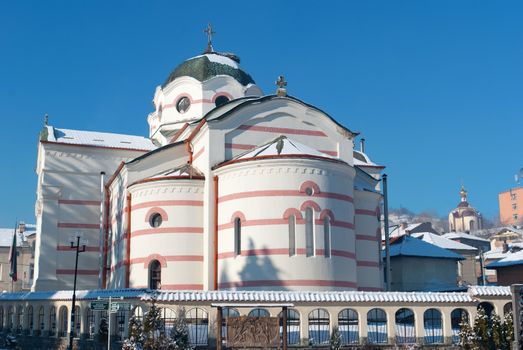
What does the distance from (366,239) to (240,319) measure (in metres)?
14.5

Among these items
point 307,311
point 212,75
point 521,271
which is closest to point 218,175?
point 307,311

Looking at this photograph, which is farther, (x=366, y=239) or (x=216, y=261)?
(x=366, y=239)

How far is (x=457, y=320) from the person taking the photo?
26516 millimetres

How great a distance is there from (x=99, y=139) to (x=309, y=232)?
21215mm

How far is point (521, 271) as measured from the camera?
3569cm

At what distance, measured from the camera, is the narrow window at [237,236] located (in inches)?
1168

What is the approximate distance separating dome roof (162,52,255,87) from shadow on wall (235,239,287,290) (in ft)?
56.5

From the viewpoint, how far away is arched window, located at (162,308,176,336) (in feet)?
69.5

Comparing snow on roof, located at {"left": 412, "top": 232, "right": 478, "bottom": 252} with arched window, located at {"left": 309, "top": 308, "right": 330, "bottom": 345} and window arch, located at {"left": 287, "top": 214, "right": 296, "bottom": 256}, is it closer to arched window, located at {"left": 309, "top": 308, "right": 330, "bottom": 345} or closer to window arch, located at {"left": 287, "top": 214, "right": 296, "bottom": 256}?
window arch, located at {"left": 287, "top": 214, "right": 296, "bottom": 256}

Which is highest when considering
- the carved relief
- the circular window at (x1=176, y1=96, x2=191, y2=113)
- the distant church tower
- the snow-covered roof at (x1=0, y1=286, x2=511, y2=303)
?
the distant church tower

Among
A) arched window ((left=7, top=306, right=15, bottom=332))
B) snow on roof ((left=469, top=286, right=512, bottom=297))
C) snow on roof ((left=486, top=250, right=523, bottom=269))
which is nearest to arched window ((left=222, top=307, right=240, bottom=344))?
snow on roof ((left=469, top=286, right=512, bottom=297))

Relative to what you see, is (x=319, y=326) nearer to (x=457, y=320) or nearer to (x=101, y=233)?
(x=457, y=320)

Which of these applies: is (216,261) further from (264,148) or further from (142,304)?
(142,304)

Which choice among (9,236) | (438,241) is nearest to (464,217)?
(438,241)
